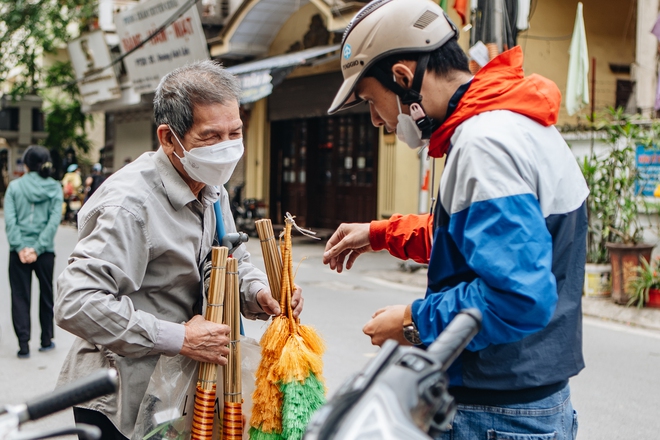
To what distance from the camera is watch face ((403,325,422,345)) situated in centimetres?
162

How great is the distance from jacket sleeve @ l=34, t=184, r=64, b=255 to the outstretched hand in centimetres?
477

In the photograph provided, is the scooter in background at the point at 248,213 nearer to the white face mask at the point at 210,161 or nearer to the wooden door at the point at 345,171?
the wooden door at the point at 345,171

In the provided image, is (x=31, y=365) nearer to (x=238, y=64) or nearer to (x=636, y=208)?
(x=636, y=208)

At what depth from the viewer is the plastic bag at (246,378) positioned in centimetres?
222

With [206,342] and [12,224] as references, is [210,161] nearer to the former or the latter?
[206,342]

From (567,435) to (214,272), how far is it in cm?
104

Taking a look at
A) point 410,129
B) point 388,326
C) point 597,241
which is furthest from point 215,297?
point 597,241

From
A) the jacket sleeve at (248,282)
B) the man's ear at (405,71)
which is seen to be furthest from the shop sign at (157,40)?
the man's ear at (405,71)

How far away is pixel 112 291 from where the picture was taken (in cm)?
204

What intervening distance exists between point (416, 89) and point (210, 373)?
Answer: 1.04 m

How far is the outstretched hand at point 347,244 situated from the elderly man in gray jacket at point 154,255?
17 centimetres

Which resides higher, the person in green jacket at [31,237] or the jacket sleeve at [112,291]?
the jacket sleeve at [112,291]

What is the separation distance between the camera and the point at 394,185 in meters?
13.4

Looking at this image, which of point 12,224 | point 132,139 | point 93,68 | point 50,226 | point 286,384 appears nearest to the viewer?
point 286,384
